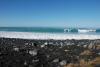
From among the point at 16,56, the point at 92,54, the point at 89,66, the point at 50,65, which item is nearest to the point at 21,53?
the point at 16,56

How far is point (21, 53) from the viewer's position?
1880cm

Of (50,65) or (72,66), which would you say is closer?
(72,66)

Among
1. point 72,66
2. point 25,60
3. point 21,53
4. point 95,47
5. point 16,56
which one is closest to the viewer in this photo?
point 72,66

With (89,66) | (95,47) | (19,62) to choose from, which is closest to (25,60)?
(19,62)

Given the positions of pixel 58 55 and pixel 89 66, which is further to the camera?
pixel 58 55

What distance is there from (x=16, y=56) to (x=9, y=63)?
2.39m

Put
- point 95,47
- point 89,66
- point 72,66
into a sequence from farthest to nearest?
point 95,47, point 72,66, point 89,66

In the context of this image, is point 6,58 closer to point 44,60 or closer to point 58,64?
point 44,60

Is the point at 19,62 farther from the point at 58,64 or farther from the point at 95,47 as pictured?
the point at 95,47

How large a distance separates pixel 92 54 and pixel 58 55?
3016mm

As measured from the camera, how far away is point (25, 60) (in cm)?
1623

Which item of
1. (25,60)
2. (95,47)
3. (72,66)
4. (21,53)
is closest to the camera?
(72,66)

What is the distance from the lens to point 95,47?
20.7m

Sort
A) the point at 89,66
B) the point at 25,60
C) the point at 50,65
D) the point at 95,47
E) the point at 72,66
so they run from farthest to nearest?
the point at 95,47, the point at 25,60, the point at 50,65, the point at 72,66, the point at 89,66
